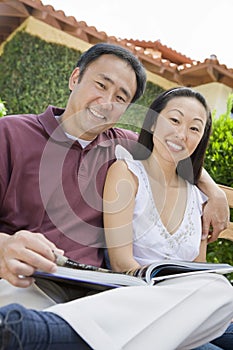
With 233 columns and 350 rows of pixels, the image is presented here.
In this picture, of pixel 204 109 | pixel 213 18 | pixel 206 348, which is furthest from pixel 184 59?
pixel 206 348

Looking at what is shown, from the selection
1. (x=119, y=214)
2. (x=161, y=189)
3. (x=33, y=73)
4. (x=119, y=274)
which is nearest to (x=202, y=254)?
(x=161, y=189)

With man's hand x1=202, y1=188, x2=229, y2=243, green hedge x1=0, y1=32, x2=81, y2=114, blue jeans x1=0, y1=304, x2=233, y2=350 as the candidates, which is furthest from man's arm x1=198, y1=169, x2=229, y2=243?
green hedge x1=0, y1=32, x2=81, y2=114

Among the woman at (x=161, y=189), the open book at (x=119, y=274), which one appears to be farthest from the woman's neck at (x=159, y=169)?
the open book at (x=119, y=274)

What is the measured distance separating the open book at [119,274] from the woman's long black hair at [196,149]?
635 mm

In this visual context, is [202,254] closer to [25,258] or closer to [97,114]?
[97,114]

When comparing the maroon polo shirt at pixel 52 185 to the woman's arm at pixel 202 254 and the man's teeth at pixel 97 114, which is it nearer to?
the man's teeth at pixel 97 114

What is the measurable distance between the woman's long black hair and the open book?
63 cm

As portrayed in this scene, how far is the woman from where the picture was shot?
1618 mm

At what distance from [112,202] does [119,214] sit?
0.05 meters

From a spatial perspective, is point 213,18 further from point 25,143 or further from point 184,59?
point 25,143

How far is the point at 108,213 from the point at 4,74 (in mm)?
5040

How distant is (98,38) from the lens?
20.6 ft

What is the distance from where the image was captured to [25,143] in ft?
5.23

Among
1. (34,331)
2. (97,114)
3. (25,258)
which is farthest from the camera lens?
(97,114)
